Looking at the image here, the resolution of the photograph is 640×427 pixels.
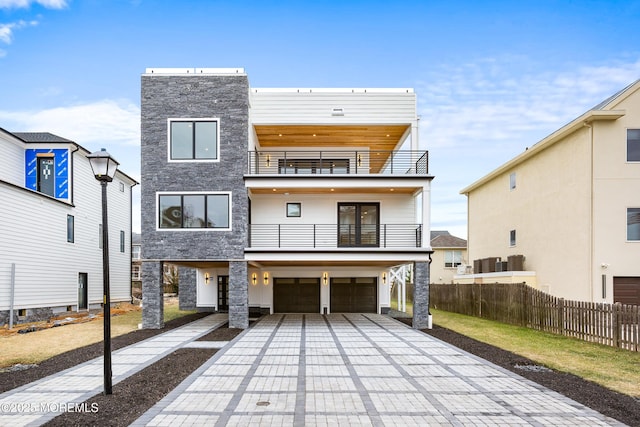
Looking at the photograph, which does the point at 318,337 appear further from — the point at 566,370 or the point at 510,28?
the point at 510,28

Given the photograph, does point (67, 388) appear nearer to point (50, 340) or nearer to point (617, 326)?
point (50, 340)

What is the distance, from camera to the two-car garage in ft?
68.2

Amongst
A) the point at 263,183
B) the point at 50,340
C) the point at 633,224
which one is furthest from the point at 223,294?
the point at 633,224

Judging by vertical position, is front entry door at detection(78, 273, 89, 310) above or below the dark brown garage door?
below

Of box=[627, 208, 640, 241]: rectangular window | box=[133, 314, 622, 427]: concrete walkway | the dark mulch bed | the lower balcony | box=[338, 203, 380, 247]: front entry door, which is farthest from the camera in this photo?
box=[338, 203, 380, 247]: front entry door

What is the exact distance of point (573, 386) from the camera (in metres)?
7.48

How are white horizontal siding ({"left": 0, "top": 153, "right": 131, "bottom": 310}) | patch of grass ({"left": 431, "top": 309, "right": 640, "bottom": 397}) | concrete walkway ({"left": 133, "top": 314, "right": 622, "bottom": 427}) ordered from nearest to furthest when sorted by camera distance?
concrete walkway ({"left": 133, "top": 314, "right": 622, "bottom": 427}) → patch of grass ({"left": 431, "top": 309, "right": 640, "bottom": 397}) → white horizontal siding ({"left": 0, "top": 153, "right": 131, "bottom": 310})

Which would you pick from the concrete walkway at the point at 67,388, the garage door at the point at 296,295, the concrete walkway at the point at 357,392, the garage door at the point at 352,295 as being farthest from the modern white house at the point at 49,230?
the garage door at the point at 352,295

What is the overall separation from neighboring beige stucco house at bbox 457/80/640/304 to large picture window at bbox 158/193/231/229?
14.8 m

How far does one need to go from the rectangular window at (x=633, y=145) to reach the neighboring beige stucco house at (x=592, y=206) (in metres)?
0.04

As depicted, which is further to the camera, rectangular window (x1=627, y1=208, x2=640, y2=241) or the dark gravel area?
rectangular window (x1=627, y1=208, x2=640, y2=241)

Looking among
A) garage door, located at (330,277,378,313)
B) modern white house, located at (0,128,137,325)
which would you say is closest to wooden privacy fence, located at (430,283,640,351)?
garage door, located at (330,277,378,313)

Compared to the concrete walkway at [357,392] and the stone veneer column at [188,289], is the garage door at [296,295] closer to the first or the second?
the stone veneer column at [188,289]

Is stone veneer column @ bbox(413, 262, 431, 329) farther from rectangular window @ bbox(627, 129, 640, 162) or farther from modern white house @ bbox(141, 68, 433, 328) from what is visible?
rectangular window @ bbox(627, 129, 640, 162)
